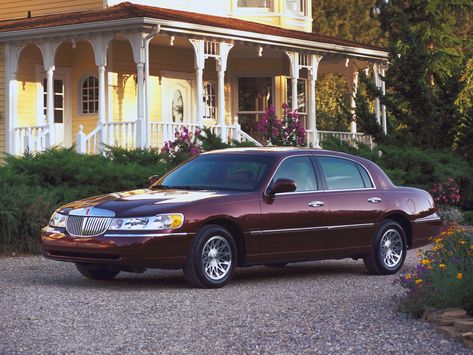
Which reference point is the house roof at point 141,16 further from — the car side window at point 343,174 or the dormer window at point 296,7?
the car side window at point 343,174

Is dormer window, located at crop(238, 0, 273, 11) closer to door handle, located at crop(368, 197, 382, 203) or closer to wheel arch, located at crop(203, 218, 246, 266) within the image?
door handle, located at crop(368, 197, 382, 203)

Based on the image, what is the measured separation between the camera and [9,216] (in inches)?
604

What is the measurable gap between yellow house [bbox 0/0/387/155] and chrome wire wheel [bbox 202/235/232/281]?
470 inches

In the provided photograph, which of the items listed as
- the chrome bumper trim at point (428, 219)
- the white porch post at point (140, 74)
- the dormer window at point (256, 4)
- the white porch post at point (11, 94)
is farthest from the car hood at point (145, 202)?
the dormer window at point (256, 4)

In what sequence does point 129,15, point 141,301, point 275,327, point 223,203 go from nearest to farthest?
point 275,327
point 141,301
point 223,203
point 129,15

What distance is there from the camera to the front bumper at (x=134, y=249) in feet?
36.8

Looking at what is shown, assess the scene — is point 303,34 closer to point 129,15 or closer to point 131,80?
point 131,80

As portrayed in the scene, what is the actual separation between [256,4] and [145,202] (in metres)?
20.1

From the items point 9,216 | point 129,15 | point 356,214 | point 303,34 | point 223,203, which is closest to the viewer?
point 223,203

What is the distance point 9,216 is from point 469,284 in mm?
8196

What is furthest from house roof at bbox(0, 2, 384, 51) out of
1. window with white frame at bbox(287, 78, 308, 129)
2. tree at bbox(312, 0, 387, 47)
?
tree at bbox(312, 0, 387, 47)

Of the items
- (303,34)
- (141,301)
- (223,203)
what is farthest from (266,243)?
(303,34)

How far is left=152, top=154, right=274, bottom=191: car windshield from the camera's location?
12414 mm

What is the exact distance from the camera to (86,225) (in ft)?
37.9
